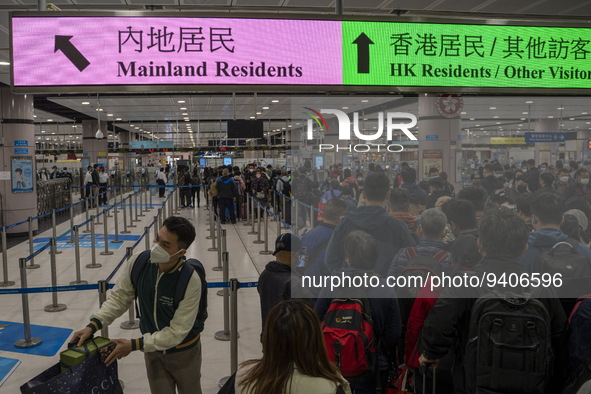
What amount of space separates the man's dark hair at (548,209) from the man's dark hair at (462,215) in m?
0.44

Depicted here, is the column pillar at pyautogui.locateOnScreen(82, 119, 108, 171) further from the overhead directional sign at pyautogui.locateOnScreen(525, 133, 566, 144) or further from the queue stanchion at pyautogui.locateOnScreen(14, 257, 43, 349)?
the queue stanchion at pyautogui.locateOnScreen(14, 257, 43, 349)

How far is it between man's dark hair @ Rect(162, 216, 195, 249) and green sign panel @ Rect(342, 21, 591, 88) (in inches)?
57.0

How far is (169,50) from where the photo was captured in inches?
127

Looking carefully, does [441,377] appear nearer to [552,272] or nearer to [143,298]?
[552,272]

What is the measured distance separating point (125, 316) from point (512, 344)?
5.15 meters

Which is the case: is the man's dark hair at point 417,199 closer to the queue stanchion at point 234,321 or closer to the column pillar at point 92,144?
Answer: the queue stanchion at point 234,321

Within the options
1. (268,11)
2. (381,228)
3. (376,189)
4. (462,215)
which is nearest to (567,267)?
(462,215)

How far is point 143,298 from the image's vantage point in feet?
9.44

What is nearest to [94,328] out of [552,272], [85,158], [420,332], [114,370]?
[114,370]

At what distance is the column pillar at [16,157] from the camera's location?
1245cm

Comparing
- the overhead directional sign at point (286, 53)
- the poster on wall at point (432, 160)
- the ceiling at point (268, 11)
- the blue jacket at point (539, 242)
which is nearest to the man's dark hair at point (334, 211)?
the ceiling at point (268, 11)

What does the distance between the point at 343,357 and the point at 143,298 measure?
1210mm

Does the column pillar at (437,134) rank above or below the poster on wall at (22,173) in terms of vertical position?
above

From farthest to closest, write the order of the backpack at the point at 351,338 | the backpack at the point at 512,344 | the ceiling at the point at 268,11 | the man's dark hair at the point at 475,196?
the ceiling at the point at 268,11
the man's dark hair at the point at 475,196
the backpack at the point at 351,338
the backpack at the point at 512,344
